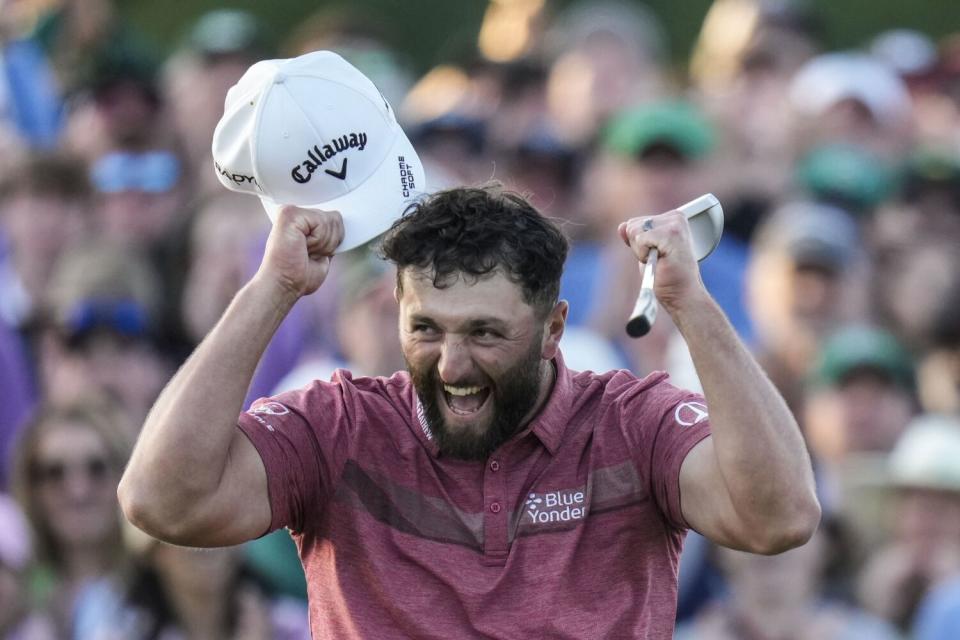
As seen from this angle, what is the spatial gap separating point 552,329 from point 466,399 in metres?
0.27

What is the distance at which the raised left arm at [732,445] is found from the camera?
380 cm

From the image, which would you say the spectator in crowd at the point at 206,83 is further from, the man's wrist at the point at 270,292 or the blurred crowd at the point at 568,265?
the man's wrist at the point at 270,292

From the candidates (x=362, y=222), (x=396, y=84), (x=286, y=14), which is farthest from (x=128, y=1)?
(x=362, y=222)

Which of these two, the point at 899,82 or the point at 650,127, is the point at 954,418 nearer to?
the point at 650,127

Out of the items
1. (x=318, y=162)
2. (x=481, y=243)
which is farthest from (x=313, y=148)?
(x=481, y=243)

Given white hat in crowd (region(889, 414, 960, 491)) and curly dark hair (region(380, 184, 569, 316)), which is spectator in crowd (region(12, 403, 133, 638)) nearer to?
white hat in crowd (region(889, 414, 960, 491))

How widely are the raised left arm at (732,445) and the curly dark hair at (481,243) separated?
222 millimetres

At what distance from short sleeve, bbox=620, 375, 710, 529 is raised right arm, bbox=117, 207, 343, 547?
29.8 inches

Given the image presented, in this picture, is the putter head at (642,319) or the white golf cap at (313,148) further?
the white golf cap at (313,148)

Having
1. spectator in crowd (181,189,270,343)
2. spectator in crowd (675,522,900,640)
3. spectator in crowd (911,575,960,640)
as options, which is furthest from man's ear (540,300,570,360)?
spectator in crowd (181,189,270,343)

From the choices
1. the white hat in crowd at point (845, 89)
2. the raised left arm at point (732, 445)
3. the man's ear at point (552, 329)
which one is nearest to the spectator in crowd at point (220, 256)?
the white hat in crowd at point (845, 89)

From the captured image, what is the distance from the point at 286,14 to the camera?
1342cm

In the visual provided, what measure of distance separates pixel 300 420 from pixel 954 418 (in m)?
3.93

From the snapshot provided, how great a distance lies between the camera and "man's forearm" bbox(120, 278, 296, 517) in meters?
3.84
